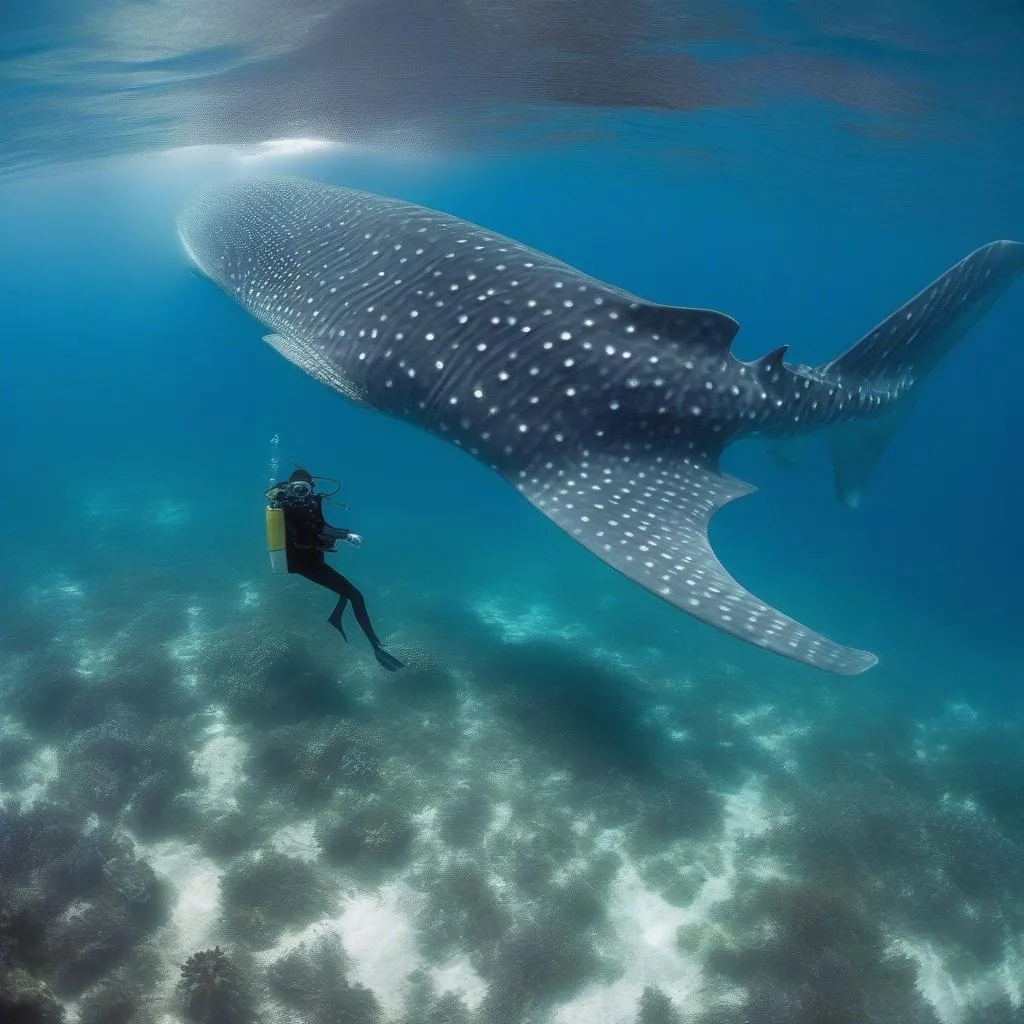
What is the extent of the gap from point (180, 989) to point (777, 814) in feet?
24.1

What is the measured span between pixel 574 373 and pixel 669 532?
159 centimetres

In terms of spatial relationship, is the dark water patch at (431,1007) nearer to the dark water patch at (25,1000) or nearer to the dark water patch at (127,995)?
the dark water patch at (127,995)

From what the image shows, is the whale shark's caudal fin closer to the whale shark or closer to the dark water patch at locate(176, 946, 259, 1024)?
the whale shark

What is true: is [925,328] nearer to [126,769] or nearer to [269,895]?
[269,895]

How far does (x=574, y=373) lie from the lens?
574 centimetres

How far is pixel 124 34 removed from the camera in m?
11.4

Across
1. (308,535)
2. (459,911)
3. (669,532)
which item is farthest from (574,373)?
(459,911)

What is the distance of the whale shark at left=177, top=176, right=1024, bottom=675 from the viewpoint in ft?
18.4

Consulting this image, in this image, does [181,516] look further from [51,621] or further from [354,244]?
[354,244]

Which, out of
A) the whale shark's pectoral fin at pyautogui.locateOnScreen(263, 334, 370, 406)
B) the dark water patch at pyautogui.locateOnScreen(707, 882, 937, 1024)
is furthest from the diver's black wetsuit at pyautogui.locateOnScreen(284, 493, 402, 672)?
the dark water patch at pyautogui.locateOnScreen(707, 882, 937, 1024)

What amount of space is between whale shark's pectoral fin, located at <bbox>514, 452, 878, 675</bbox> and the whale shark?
0.02m

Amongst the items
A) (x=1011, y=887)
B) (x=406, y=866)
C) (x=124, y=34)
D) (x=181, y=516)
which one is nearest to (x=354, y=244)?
(x=406, y=866)

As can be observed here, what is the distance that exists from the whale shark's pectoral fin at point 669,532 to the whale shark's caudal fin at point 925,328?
7.37ft

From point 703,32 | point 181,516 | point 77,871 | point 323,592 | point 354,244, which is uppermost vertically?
point 703,32
